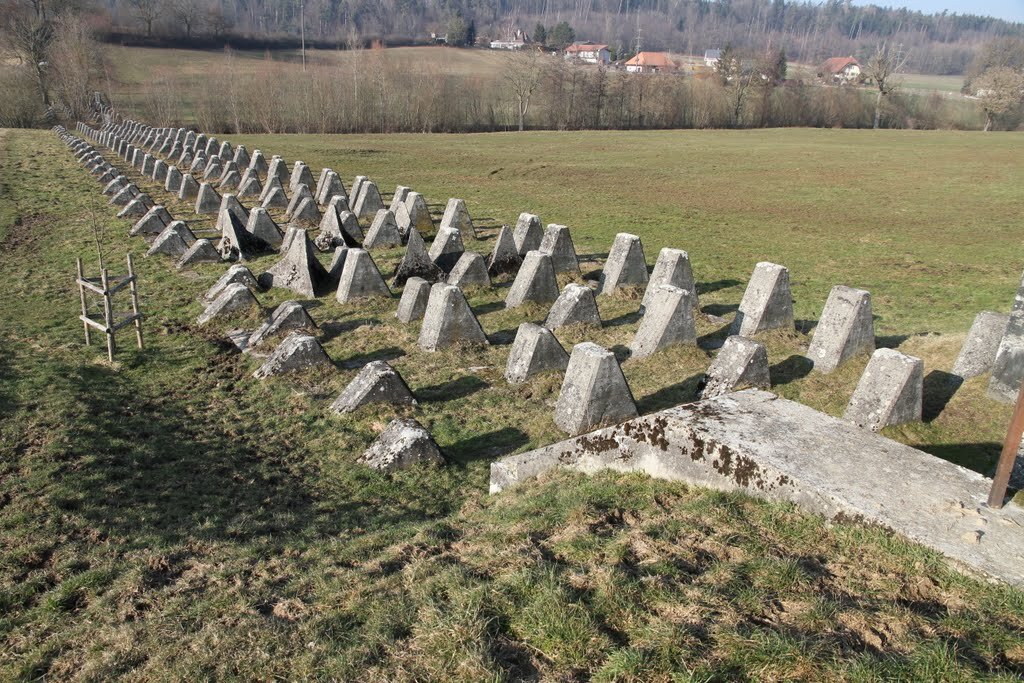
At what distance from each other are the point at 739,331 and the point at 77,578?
9.43 m

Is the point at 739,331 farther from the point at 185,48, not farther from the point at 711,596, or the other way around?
the point at 185,48

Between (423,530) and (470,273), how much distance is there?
28.2 feet

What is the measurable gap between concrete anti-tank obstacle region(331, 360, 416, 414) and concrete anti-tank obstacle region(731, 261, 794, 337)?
18.3ft

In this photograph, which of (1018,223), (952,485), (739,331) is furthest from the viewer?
(1018,223)

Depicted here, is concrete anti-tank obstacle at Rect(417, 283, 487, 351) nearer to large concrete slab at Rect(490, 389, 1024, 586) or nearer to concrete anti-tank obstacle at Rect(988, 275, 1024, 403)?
large concrete slab at Rect(490, 389, 1024, 586)

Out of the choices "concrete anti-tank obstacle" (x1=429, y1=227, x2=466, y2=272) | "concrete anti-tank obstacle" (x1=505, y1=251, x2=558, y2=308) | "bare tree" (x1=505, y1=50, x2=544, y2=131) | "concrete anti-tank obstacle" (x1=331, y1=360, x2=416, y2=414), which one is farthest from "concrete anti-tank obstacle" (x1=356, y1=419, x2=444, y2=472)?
→ "bare tree" (x1=505, y1=50, x2=544, y2=131)

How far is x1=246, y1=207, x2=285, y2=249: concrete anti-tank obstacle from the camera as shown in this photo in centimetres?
1762

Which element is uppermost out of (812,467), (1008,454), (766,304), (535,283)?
(1008,454)

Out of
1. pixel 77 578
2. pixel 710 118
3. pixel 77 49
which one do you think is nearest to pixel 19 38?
pixel 77 49

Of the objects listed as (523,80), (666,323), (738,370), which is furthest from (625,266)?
(523,80)

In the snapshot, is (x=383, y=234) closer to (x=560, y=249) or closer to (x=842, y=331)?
(x=560, y=249)

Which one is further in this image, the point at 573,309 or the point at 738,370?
the point at 573,309

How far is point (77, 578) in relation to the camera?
542 cm

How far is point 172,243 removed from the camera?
17.0 m
